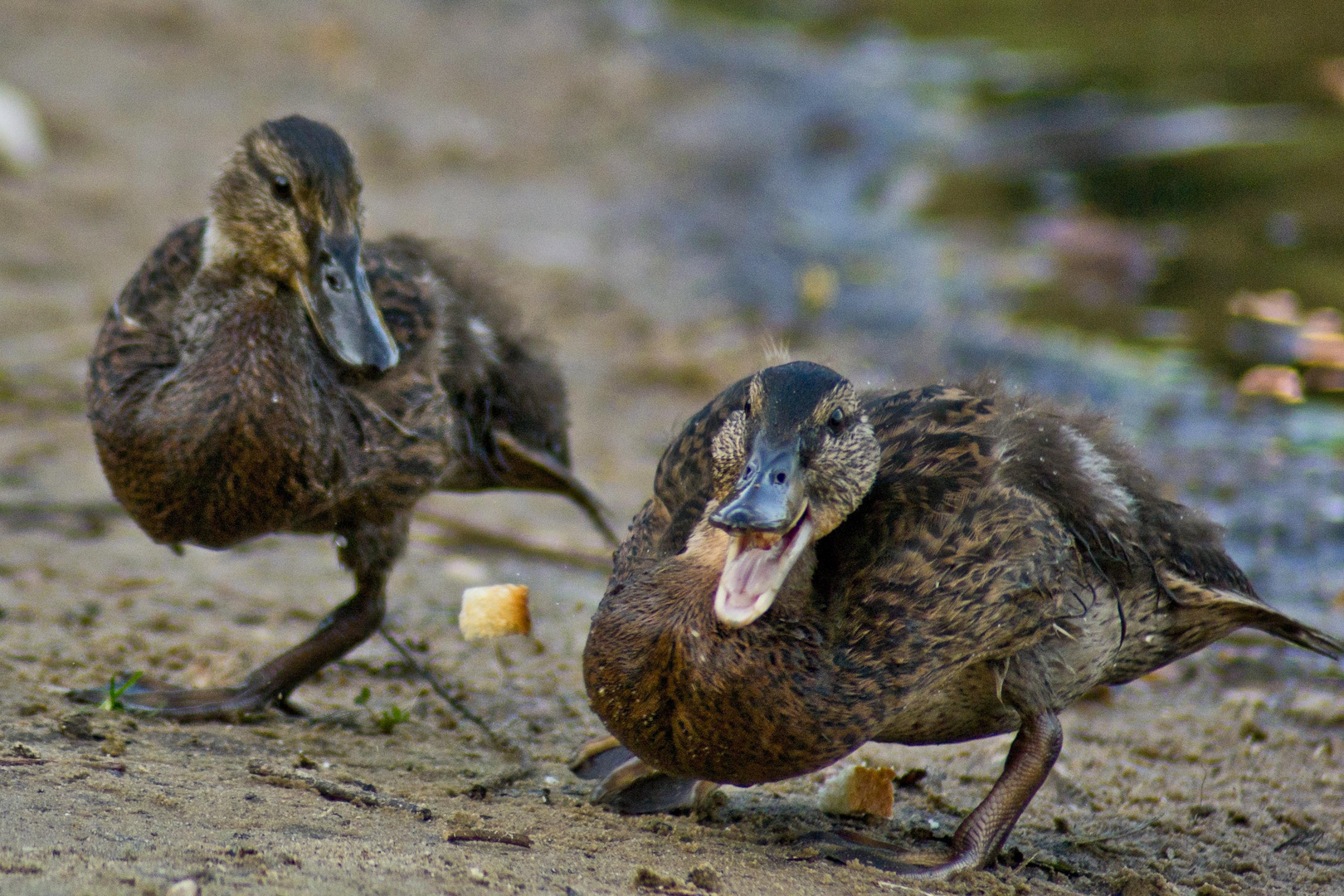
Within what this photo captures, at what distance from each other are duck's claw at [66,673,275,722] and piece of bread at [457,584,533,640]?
24.3 inches

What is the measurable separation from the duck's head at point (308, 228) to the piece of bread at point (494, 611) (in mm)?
747

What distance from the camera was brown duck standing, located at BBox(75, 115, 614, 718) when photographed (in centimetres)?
393

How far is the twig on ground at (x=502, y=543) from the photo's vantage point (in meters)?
5.63

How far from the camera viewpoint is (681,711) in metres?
3.10

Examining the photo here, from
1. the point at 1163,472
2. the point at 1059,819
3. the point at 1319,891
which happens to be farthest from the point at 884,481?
the point at 1163,472

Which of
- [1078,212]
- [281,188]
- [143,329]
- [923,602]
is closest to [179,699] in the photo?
[143,329]

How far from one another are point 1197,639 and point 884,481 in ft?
3.98

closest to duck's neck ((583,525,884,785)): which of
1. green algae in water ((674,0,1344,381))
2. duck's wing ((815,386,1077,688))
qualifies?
duck's wing ((815,386,1077,688))

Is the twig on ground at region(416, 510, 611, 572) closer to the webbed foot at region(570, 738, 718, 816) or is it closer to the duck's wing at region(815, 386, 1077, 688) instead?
the webbed foot at region(570, 738, 718, 816)

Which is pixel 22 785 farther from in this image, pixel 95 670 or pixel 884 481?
pixel 884 481

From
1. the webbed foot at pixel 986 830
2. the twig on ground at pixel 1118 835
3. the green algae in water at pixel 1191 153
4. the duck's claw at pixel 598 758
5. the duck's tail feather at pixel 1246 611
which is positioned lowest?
the duck's claw at pixel 598 758

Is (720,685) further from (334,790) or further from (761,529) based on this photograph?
(334,790)

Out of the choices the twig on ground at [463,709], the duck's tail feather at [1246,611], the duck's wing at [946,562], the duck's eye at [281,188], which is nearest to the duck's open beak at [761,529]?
the duck's wing at [946,562]

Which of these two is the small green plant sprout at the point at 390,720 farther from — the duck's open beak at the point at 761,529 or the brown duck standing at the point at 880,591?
the duck's open beak at the point at 761,529
